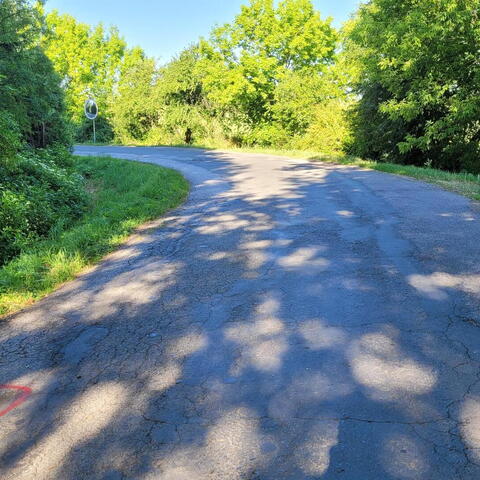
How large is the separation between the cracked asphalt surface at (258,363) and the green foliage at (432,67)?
40.1ft

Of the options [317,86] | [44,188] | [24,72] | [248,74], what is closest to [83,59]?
[248,74]

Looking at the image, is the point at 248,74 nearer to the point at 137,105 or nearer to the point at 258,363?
the point at 137,105

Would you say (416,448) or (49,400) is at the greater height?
(416,448)

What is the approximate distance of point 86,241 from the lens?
22.2ft

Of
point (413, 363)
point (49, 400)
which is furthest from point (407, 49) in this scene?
point (49, 400)

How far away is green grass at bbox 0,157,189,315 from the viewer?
519 cm

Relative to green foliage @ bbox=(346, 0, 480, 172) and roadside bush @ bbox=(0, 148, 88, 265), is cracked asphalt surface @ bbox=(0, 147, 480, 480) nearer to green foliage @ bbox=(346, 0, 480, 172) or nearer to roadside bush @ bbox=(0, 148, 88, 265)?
roadside bush @ bbox=(0, 148, 88, 265)

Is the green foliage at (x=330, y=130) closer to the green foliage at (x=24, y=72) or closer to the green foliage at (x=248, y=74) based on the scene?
the green foliage at (x=248, y=74)

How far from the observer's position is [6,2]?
11.6 m

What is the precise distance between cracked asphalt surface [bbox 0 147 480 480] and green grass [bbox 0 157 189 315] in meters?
0.31

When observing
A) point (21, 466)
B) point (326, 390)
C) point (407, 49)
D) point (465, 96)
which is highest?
point (407, 49)

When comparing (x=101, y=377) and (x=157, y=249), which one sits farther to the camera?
(x=157, y=249)

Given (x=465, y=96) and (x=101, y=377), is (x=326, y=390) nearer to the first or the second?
(x=101, y=377)

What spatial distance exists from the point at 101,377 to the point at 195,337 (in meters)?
0.81
